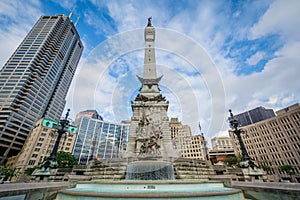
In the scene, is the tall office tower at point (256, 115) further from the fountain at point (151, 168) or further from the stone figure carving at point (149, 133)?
the stone figure carving at point (149, 133)

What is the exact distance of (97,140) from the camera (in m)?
60.3

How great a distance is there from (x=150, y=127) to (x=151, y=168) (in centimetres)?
664

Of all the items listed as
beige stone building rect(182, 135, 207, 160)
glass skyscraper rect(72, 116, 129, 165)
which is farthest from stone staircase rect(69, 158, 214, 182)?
glass skyscraper rect(72, 116, 129, 165)

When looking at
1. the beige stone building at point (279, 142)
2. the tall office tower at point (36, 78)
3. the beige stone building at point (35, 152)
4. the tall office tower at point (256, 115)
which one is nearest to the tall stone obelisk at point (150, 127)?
the beige stone building at point (35, 152)

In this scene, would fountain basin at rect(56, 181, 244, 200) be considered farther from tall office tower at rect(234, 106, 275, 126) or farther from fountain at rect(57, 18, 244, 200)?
tall office tower at rect(234, 106, 275, 126)

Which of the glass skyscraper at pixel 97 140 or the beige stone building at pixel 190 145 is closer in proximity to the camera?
the beige stone building at pixel 190 145

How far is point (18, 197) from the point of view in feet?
11.8

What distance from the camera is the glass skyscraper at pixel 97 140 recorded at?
5266 cm

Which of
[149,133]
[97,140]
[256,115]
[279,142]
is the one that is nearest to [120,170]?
[149,133]

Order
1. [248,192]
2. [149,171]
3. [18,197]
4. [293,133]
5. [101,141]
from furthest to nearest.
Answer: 1. [101,141]
2. [293,133]
3. [149,171]
4. [248,192]
5. [18,197]

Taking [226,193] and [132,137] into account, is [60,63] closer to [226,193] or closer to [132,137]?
[132,137]

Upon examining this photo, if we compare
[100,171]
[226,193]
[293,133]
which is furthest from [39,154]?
[293,133]

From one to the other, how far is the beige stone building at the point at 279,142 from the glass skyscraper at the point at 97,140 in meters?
45.6

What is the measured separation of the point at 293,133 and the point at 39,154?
6966cm
